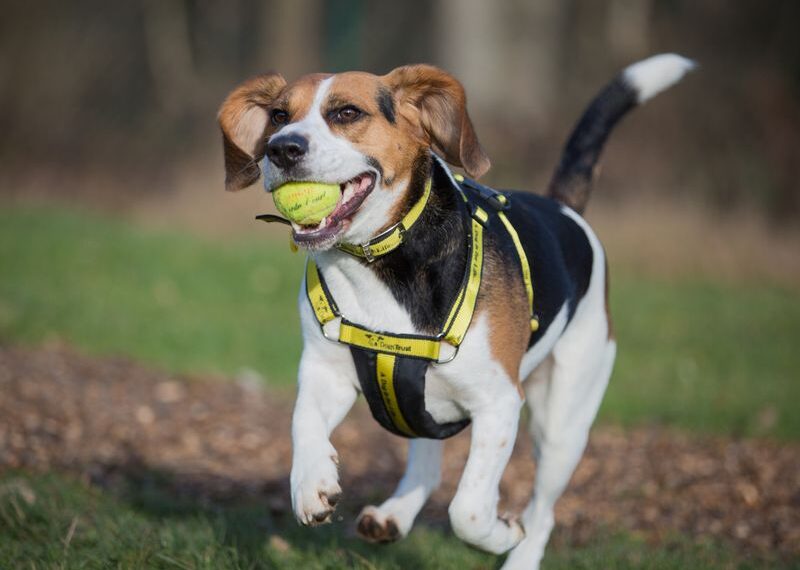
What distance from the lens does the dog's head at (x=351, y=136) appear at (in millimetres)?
3697

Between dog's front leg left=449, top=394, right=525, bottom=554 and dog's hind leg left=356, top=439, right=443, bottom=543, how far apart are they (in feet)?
1.56

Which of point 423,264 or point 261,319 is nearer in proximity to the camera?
point 423,264

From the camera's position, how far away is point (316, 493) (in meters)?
3.52

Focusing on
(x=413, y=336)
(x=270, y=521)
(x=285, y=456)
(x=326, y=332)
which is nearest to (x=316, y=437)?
(x=326, y=332)

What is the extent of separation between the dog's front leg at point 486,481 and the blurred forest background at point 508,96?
1139 cm

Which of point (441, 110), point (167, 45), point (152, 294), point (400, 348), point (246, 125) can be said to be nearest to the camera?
point (400, 348)

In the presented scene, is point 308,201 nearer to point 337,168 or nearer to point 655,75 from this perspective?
point 337,168

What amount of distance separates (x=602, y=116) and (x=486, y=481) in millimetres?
2408

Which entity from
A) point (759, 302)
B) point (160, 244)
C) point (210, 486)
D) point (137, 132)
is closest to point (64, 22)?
point (137, 132)

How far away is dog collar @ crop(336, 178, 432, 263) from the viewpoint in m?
3.86

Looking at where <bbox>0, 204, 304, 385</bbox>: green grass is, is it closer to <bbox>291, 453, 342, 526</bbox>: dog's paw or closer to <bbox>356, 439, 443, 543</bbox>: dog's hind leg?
<bbox>356, 439, 443, 543</bbox>: dog's hind leg

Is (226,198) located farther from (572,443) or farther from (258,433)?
(572,443)

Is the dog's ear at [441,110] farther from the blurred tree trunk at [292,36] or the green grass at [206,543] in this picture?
the blurred tree trunk at [292,36]

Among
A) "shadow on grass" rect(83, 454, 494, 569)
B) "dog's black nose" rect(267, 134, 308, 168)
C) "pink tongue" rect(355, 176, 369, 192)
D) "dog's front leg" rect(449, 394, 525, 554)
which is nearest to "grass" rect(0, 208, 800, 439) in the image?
"shadow on grass" rect(83, 454, 494, 569)
